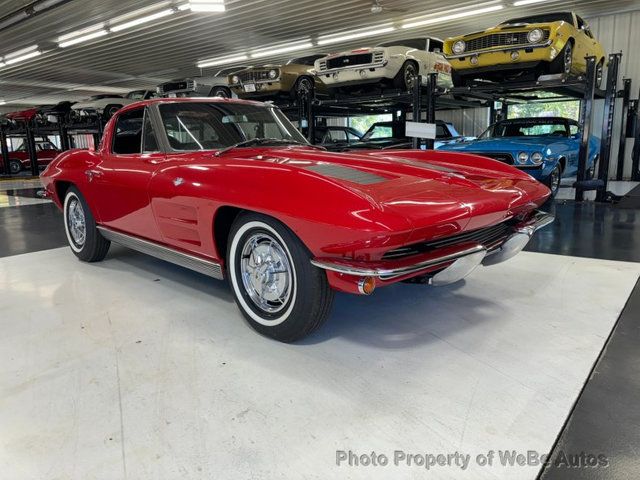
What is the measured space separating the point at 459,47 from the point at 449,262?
19.6ft

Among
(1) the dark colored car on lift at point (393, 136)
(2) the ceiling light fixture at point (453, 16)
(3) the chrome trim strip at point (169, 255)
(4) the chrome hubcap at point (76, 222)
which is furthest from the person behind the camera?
(2) the ceiling light fixture at point (453, 16)

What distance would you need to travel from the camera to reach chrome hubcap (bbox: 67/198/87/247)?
4125 millimetres

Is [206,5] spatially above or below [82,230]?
above

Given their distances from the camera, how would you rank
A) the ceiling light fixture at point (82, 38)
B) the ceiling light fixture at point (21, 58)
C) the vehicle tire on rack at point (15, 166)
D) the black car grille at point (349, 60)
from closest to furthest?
the black car grille at point (349, 60) → the ceiling light fixture at point (82, 38) → the ceiling light fixture at point (21, 58) → the vehicle tire on rack at point (15, 166)

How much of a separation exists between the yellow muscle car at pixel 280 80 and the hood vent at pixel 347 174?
7.25m

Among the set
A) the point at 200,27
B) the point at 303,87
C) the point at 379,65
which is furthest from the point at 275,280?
the point at 200,27

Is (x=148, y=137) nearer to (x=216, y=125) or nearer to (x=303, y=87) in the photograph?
(x=216, y=125)

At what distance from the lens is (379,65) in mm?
7477

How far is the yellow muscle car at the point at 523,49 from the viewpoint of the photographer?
638cm

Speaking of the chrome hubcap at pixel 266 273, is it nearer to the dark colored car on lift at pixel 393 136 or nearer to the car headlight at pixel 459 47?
the dark colored car on lift at pixel 393 136

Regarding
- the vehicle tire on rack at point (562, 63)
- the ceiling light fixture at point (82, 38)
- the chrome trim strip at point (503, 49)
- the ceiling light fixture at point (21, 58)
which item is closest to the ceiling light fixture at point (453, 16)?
the vehicle tire on rack at point (562, 63)

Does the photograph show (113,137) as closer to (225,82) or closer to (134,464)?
(134,464)

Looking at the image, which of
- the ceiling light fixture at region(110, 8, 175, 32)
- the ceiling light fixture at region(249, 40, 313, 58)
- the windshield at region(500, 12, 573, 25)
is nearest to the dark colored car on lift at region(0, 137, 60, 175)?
the ceiling light fixture at region(110, 8, 175, 32)

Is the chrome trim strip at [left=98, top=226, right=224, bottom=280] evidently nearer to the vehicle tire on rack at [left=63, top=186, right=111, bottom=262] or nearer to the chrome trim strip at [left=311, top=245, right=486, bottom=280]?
the vehicle tire on rack at [left=63, top=186, right=111, bottom=262]
